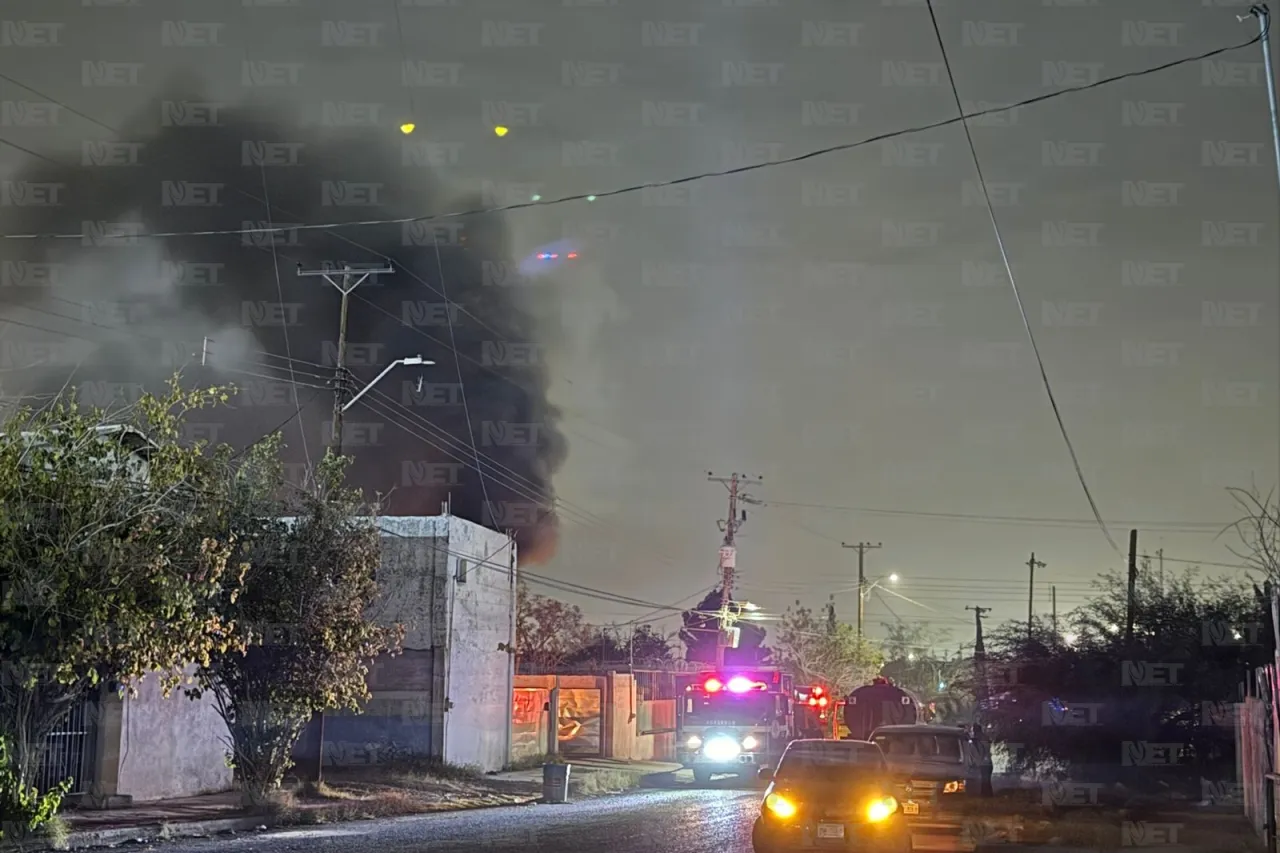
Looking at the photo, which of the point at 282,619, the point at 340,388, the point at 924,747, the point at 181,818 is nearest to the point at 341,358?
the point at 340,388

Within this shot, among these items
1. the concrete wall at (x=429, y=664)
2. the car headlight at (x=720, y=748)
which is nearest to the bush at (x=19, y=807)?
the concrete wall at (x=429, y=664)

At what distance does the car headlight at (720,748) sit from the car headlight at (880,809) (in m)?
17.7

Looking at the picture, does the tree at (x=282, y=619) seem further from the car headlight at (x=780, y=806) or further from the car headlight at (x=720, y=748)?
the car headlight at (x=720, y=748)

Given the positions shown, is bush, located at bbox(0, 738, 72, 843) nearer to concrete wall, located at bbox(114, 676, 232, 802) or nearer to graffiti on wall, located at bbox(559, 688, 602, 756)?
concrete wall, located at bbox(114, 676, 232, 802)

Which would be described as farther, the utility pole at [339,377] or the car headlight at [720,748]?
the car headlight at [720,748]

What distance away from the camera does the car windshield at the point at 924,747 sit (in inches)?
706

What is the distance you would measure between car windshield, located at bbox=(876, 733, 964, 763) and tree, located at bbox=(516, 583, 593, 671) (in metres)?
42.7

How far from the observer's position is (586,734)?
40.2 metres

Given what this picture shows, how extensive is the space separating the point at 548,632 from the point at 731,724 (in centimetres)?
3840

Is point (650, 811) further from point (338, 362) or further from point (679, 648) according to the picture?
point (679, 648)

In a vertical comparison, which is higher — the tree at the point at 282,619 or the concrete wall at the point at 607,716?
the tree at the point at 282,619

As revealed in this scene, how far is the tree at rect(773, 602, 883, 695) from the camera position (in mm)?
78500

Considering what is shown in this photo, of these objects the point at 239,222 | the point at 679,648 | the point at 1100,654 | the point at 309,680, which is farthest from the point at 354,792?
the point at 679,648

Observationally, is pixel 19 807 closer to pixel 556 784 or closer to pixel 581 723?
pixel 556 784
